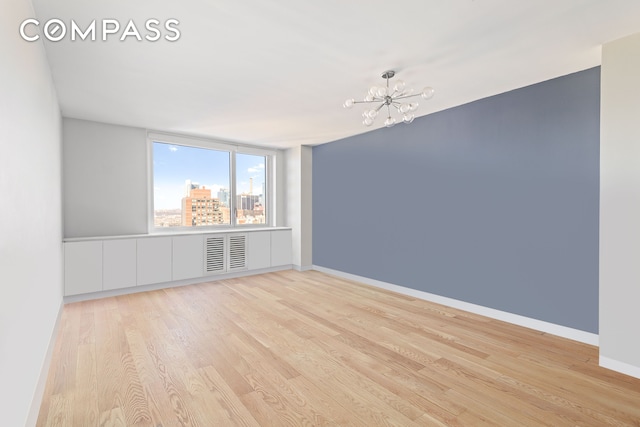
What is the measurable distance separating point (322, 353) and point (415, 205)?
2.55m

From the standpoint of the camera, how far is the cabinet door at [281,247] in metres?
5.89

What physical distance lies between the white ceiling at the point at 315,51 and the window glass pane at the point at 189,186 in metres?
1.40

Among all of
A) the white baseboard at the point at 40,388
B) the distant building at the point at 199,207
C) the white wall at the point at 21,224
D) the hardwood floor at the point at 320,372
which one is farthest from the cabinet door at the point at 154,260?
the white wall at the point at 21,224

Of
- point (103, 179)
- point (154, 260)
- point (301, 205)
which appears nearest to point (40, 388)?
point (154, 260)

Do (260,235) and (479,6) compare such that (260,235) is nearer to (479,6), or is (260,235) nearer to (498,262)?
(498,262)

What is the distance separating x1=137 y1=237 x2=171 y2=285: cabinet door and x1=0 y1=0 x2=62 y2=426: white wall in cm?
217

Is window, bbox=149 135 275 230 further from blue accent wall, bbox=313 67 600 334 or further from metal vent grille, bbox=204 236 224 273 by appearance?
blue accent wall, bbox=313 67 600 334

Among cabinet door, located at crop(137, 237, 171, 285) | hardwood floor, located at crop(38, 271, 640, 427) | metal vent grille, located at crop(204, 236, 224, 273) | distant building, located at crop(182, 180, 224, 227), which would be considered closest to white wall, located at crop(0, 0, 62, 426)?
hardwood floor, located at crop(38, 271, 640, 427)

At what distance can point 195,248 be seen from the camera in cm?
496

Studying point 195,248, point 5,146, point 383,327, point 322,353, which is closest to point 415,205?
point 383,327

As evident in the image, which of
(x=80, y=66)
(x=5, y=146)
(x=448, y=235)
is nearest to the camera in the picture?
(x=5, y=146)

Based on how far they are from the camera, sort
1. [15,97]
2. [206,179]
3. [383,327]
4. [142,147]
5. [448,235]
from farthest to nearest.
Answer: [206,179] < [142,147] < [448,235] < [383,327] < [15,97]

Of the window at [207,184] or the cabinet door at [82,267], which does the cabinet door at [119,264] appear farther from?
the window at [207,184]

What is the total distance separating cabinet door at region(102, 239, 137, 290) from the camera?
4137mm
